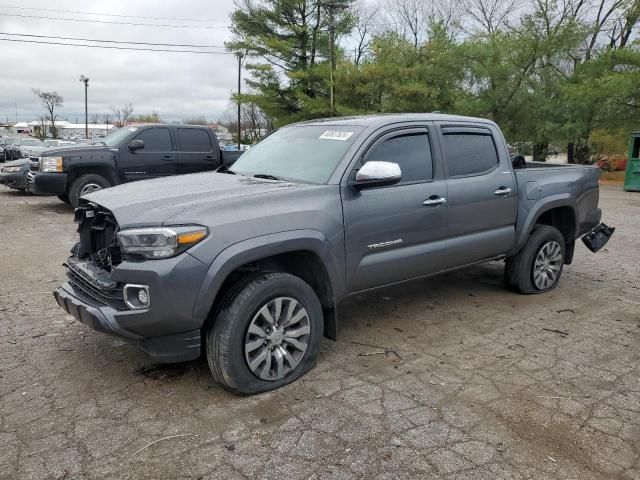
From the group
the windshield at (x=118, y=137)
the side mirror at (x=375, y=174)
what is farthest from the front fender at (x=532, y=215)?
the windshield at (x=118, y=137)

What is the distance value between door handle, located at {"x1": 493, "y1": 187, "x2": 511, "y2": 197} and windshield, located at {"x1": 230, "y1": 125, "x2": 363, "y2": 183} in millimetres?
1570

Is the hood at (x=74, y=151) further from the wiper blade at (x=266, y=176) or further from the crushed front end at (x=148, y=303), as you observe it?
the crushed front end at (x=148, y=303)

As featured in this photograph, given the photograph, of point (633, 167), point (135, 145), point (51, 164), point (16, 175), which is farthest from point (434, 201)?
point (633, 167)

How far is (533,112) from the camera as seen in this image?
23.1 m

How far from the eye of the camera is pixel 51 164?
995 centimetres

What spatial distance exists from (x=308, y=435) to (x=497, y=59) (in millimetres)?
23276

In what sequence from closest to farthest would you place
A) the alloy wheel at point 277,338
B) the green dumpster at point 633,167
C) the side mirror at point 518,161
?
the alloy wheel at point 277,338
the side mirror at point 518,161
the green dumpster at point 633,167

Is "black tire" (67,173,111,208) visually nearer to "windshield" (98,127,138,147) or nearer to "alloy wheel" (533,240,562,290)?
"windshield" (98,127,138,147)

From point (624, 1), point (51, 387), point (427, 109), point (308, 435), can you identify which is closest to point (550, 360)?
point (308, 435)

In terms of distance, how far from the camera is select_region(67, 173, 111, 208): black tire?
32.9 ft

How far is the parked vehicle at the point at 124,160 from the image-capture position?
9.95 metres

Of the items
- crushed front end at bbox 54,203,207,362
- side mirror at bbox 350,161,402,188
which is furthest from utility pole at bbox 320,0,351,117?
crushed front end at bbox 54,203,207,362

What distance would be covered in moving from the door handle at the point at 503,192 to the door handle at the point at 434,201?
0.76 meters

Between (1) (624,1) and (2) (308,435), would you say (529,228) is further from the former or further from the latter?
(1) (624,1)
